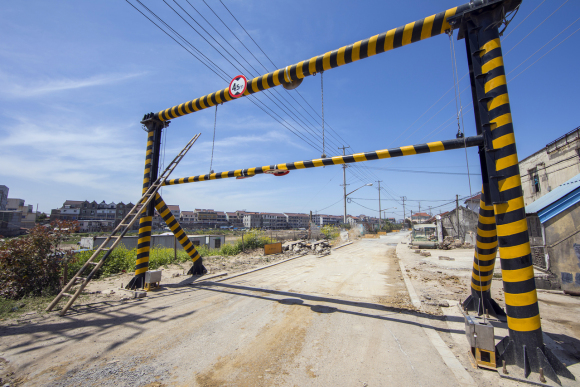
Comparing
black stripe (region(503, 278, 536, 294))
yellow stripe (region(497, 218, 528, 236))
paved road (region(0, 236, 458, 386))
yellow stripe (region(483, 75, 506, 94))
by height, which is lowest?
paved road (region(0, 236, 458, 386))

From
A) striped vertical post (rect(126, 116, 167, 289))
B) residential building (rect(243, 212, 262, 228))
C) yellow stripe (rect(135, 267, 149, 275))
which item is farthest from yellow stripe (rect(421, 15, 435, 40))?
residential building (rect(243, 212, 262, 228))

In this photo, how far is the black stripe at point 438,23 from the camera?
4.62 m

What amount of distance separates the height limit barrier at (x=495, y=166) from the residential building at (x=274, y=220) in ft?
360

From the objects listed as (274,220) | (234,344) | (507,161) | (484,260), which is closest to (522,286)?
(484,260)

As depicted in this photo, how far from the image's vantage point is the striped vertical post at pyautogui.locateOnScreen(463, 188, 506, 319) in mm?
4758

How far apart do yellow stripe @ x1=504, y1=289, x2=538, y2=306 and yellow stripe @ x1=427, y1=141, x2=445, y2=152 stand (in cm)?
269

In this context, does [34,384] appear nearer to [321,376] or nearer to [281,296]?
[321,376]

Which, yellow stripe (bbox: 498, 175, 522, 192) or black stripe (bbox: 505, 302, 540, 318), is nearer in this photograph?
black stripe (bbox: 505, 302, 540, 318)

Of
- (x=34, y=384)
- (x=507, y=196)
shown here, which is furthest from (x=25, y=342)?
(x=507, y=196)

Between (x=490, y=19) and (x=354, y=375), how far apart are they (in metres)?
6.13

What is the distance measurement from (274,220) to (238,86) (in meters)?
117

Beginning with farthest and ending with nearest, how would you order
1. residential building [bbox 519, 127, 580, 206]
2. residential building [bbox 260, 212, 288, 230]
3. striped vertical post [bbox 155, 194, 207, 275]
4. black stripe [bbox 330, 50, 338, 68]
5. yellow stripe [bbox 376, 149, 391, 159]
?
1. residential building [bbox 260, 212, 288, 230]
2. residential building [bbox 519, 127, 580, 206]
3. striped vertical post [bbox 155, 194, 207, 275]
4. black stripe [bbox 330, 50, 338, 68]
5. yellow stripe [bbox 376, 149, 391, 159]

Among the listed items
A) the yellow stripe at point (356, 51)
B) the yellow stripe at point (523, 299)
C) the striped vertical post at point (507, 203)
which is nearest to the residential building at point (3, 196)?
the yellow stripe at point (356, 51)

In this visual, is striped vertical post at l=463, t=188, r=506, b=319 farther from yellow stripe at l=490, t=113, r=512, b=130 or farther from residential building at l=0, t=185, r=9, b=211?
residential building at l=0, t=185, r=9, b=211
